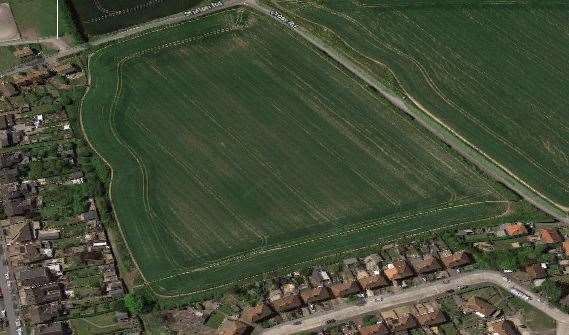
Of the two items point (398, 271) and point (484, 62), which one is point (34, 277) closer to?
point (398, 271)

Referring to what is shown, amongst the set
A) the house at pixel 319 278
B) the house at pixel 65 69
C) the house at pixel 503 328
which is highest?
the house at pixel 65 69

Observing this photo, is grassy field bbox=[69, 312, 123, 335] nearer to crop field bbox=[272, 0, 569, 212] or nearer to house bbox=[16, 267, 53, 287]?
house bbox=[16, 267, 53, 287]

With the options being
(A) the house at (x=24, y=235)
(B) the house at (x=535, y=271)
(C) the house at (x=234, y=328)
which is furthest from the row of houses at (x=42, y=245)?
(B) the house at (x=535, y=271)

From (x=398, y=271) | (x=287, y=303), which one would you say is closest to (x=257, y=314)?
(x=287, y=303)

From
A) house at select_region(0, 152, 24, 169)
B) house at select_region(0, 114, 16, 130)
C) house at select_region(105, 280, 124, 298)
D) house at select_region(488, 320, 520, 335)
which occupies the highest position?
house at select_region(0, 114, 16, 130)

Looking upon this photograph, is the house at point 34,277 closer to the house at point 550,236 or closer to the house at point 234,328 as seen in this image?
the house at point 234,328

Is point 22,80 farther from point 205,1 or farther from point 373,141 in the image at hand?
point 373,141

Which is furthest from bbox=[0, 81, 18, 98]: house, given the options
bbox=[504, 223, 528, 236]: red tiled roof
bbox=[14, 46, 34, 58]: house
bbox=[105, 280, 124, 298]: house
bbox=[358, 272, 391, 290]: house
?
bbox=[504, 223, 528, 236]: red tiled roof
